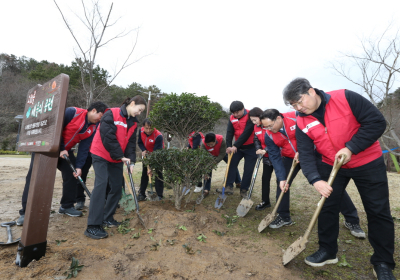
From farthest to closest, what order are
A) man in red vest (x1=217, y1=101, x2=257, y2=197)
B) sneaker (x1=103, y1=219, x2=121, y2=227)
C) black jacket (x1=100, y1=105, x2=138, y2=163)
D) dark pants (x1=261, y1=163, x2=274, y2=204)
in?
man in red vest (x1=217, y1=101, x2=257, y2=197)
dark pants (x1=261, y1=163, x2=274, y2=204)
sneaker (x1=103, y1=219, x2=121, y2=227)
black jacket (x1=100, y1=105, x2=138, y2=163)

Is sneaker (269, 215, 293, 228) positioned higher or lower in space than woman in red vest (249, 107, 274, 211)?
lower

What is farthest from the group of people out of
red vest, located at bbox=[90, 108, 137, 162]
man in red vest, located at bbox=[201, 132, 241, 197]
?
man in red vest, located at bbox=[201, 132, 241, 197]

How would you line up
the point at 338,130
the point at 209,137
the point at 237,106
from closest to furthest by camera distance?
the point at 338,130 → the point at 237,106 → the point at 209,137

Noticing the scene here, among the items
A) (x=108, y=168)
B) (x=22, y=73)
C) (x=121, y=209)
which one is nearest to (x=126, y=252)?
(x=108, y=168)

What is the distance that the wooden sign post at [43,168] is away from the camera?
2.23 metres

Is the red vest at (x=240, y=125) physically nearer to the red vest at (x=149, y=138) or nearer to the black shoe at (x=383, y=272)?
the red vest at (x=149, y=138)

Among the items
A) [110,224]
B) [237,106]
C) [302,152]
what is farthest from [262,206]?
[110,224]

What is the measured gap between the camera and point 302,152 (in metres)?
2.54

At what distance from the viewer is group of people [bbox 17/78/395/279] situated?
217 centimetres

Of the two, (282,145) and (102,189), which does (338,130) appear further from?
(102,189)

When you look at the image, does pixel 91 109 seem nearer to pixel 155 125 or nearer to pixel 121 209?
pixel 155 125

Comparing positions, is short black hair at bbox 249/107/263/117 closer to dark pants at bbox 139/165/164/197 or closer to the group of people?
the group of people

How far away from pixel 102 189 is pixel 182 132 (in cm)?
187

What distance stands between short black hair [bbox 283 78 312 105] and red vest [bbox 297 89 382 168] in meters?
0.25
